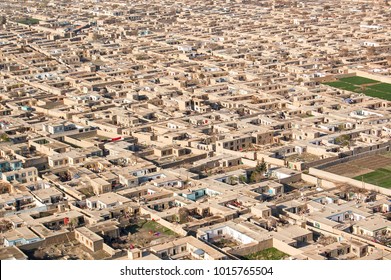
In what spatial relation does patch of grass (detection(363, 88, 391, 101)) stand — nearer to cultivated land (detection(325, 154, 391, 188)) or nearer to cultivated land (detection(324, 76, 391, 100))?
cultivated land (detection(324, 76, 391, 100))

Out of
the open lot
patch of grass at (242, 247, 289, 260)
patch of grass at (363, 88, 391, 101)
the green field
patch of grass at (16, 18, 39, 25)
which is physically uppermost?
patch of grass at (16, 18, 39, 25)

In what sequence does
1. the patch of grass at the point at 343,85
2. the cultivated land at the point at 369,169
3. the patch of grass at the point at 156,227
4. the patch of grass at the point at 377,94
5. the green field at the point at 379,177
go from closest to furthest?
the patch of grass at the point at 156,227 → the green field at the point at 379,177 → the cultivated land at the point at 369,169 → the patch of grass at the point at 377,94 → the patch of grass at the point at 343,85

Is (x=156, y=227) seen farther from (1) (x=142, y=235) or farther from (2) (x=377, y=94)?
(2) (x=377, y=94)

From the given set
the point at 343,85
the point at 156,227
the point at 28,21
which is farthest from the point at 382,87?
the point at 28,21

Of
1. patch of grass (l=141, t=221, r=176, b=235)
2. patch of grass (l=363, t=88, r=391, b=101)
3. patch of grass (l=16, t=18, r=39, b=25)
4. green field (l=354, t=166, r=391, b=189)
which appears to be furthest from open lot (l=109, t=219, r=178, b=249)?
patch of grass (l=16, t=18, r=39, b=25)

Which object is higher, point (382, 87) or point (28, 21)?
point (28, 21)

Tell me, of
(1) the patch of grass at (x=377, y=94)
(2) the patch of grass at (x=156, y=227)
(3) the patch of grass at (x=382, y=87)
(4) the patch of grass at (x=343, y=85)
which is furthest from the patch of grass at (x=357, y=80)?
(2) the patch of grass at (x=156, y=227)

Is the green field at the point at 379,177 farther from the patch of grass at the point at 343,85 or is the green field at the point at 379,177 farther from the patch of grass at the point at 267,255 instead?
the patch of grass at the point at 343,85

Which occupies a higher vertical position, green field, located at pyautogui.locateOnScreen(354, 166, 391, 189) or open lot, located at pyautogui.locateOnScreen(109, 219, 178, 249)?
open lot, located at pyautogui.locateOnScreen(109, 219, 178, 249)
